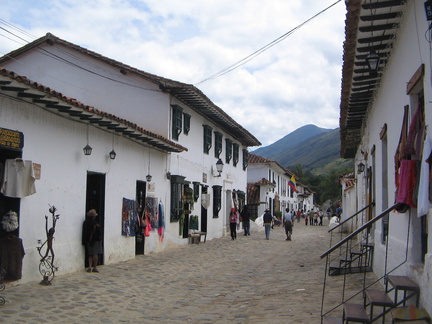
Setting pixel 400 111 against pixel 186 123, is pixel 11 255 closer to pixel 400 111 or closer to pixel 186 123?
pixel 400 111

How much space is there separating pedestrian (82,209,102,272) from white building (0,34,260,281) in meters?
0.16

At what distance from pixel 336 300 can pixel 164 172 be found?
9.75 metres

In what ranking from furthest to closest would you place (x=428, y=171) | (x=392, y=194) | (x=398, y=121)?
(x=392, y=194)
(x=398, y=121)
(x=428, y=171)

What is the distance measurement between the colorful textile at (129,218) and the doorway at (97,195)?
113 cm

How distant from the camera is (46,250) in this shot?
923cm

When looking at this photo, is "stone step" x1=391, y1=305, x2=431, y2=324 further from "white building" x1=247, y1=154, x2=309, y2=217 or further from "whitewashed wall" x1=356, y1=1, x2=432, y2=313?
"white building" x1=247, y1=154, x2=309, y2=217

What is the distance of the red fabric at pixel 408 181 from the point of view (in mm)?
5535

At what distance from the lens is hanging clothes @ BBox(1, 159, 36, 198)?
27.7 feet

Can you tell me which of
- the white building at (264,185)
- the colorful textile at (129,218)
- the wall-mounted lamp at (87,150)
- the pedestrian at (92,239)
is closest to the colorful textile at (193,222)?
the colorful textile at (129,218)

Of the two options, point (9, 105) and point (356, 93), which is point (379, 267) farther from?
point (9, 105)

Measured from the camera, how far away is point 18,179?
28.0 ft

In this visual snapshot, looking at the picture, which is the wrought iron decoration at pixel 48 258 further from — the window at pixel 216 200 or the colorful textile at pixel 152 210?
the window at pixel 216 200

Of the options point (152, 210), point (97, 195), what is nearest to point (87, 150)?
point (97, 195)

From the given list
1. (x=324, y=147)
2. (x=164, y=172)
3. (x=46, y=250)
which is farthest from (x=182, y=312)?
(x=324, y=147)
